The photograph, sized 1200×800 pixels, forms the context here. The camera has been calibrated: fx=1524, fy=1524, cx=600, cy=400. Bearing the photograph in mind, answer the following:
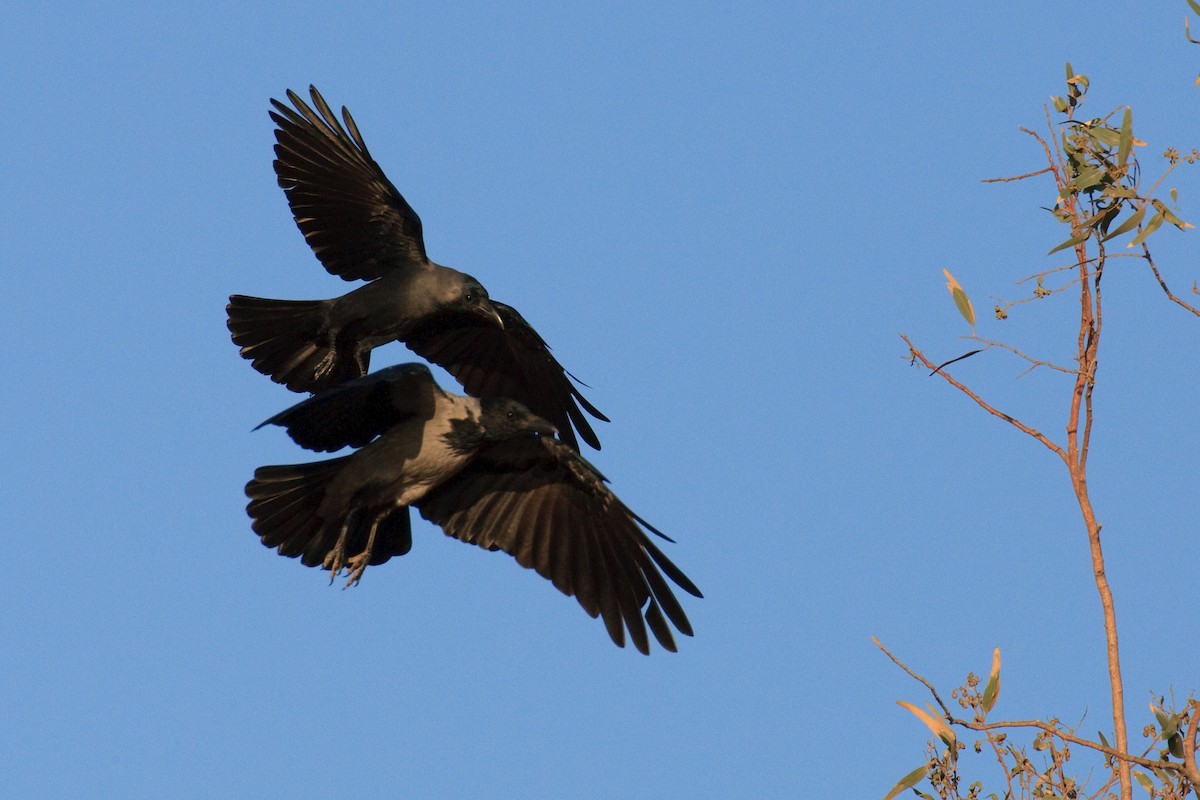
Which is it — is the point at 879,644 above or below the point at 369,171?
below

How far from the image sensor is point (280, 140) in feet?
28.8

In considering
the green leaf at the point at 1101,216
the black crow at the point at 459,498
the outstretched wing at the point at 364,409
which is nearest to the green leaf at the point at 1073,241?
the green leaf at the point at 1101,216

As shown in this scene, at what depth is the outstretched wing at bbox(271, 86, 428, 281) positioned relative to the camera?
28.7 feet

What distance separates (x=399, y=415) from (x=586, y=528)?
47.8 inches

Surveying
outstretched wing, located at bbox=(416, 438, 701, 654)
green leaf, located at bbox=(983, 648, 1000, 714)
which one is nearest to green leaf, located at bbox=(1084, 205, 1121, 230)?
green leaf, located at bbox=(983, 648, 1000, 714)

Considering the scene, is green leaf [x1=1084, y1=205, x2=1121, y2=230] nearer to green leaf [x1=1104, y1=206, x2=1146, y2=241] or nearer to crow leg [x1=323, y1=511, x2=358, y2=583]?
green leaf [x1=1104, y1=206, x2=1146, y2=241]

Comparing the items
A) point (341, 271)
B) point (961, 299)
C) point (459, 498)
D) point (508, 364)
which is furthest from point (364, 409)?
point (961, 299)

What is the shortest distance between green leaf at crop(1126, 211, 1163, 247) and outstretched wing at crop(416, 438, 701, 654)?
3.38 metres

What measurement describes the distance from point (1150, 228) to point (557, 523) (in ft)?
12.7

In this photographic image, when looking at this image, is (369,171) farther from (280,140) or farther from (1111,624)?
(1111,624)

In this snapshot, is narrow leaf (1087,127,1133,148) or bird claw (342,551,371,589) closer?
narrow leaf (1087,127,1133,148)

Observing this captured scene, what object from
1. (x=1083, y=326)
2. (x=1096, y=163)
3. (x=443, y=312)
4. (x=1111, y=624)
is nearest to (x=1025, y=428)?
(x=1083, y=326)

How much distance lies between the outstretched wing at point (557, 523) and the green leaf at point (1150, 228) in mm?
3376

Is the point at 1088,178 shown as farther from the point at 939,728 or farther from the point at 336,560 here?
the point at 336,560
